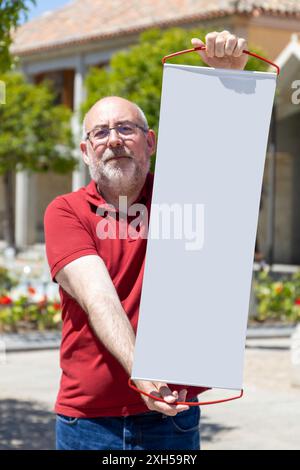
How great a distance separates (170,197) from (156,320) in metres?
0.31

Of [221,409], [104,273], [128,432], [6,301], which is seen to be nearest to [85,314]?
[104,273]

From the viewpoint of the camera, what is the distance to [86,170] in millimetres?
35250

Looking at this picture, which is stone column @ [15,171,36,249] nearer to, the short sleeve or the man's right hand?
the short sleeve

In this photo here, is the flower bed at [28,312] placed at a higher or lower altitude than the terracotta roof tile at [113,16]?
lower

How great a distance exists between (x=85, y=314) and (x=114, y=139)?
546 millimetres

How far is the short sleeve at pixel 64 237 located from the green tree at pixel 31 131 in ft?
92.1

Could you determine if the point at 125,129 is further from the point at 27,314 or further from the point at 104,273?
the point at 27,314

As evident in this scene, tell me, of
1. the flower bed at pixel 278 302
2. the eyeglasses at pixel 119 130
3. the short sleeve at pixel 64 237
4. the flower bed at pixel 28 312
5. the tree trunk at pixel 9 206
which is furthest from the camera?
the tree trunk at pixel 9 206

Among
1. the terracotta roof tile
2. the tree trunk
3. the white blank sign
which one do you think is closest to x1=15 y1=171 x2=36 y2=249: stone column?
the tree trunk

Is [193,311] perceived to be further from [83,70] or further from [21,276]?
[83,70]

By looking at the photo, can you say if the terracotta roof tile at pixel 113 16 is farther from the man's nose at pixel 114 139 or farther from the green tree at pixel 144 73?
the man's nose at pixel 114 139

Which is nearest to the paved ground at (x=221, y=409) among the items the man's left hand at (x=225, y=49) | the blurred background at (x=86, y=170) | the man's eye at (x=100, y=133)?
the blurred background at (x=86, y=170)

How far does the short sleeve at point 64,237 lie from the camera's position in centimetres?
300

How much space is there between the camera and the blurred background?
849cm
